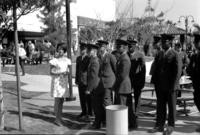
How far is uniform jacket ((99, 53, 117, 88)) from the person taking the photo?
7273mm

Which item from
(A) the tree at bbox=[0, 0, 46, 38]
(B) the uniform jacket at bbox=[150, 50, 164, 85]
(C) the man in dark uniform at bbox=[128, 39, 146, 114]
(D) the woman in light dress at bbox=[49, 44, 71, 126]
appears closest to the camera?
(A) the tree at bbox=[0, 0, 46, 38]

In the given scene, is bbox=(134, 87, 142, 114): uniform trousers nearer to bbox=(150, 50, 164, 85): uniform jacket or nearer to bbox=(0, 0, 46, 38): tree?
bbox=(150, 50, 164, 85): uniform jacket

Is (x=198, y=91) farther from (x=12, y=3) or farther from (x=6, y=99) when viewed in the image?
(x=6, y=99)

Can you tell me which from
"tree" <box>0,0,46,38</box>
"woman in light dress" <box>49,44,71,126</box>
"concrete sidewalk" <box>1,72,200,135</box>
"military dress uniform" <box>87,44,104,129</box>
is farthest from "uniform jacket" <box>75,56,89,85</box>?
"tree" <box>0,0,46,38</box>

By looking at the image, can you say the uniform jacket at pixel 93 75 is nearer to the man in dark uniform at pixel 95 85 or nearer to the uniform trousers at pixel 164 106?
the man in dark uniform at pixel 95 85

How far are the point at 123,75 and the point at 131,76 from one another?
1.03 m

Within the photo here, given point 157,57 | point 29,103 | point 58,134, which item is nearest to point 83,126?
point 58,134

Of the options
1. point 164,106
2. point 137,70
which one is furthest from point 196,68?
point 137,70

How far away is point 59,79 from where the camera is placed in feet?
25.3

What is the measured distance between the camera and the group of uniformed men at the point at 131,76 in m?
6.82

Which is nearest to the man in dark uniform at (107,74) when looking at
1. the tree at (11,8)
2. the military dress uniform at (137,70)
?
the military dress uniform at (137,70)

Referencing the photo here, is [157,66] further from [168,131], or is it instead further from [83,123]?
[83,123]

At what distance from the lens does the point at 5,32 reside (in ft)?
23.1

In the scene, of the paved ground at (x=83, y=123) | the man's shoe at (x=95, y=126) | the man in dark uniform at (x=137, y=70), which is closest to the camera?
the paved ground at (x=83, y=123)
